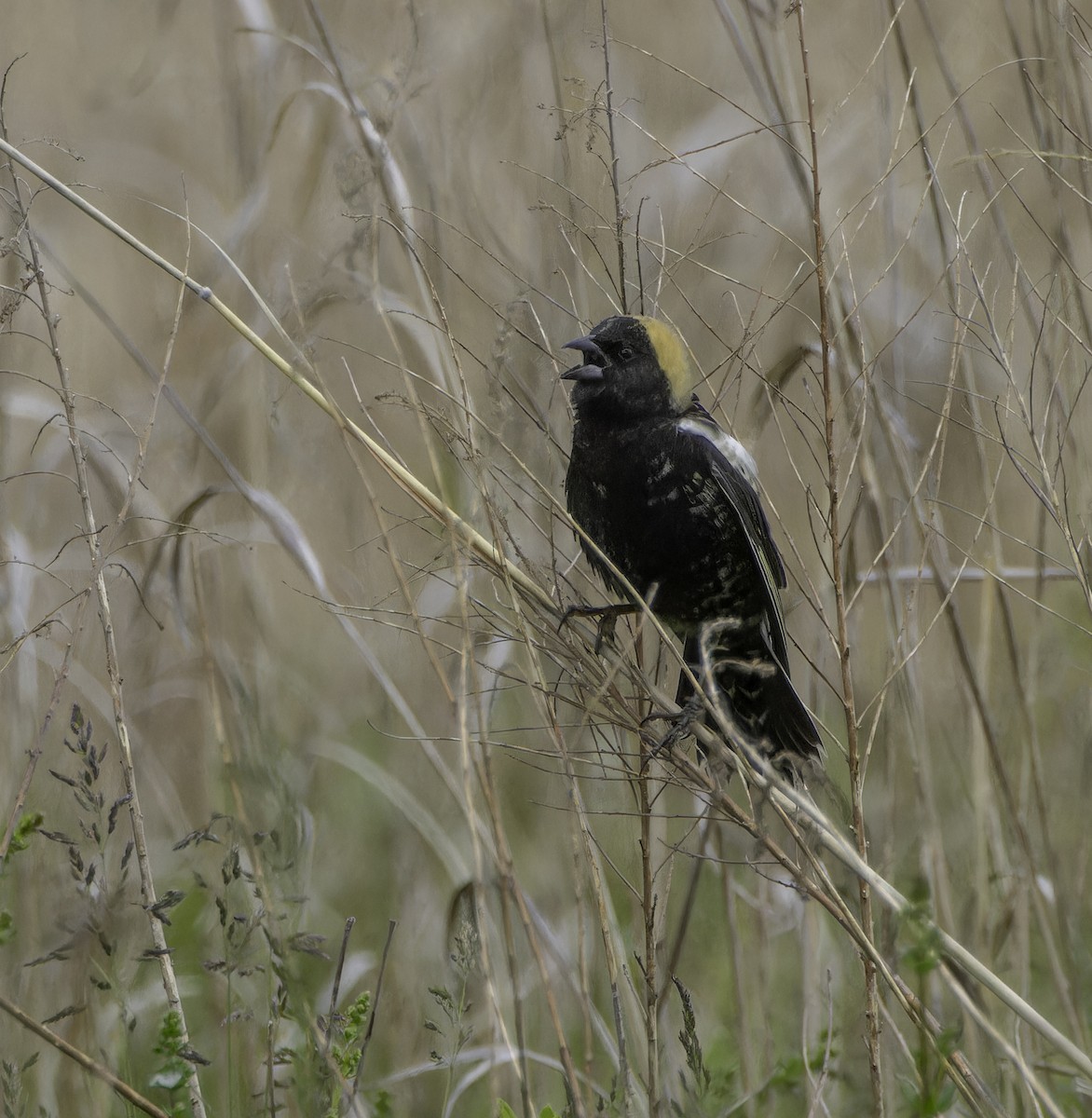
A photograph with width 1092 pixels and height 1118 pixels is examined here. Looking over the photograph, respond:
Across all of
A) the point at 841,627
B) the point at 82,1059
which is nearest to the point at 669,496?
the point at 841,627

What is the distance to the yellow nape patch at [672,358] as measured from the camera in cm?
268

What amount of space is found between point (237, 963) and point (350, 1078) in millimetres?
289

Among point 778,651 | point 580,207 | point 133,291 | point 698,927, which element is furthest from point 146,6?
point 698,927

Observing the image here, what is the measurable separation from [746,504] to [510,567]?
0.97m

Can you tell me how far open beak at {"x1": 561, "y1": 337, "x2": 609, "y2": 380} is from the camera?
2.55 metres

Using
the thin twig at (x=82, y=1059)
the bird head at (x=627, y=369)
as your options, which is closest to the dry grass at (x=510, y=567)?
the thin twig at (x=82, y=1059)

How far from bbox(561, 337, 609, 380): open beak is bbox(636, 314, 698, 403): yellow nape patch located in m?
0.12

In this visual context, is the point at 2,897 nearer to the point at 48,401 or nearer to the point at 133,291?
the point at 48,401

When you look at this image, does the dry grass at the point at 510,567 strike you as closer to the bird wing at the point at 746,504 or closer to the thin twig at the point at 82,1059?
the thin twig at the point at 82,1059

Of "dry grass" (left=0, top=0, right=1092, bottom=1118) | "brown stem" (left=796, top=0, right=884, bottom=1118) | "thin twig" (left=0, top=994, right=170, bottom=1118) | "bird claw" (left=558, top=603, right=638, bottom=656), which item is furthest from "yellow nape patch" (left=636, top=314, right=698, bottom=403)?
"thin twig" (left=0, top=994, right=170, bottom=1118)

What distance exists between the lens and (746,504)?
2699mm

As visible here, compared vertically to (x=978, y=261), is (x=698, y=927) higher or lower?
lower

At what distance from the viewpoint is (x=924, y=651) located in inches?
134

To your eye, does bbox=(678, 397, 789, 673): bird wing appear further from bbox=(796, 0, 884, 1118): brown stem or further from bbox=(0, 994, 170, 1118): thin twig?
bbox=(0, 994, 170, 1118): thin twig
